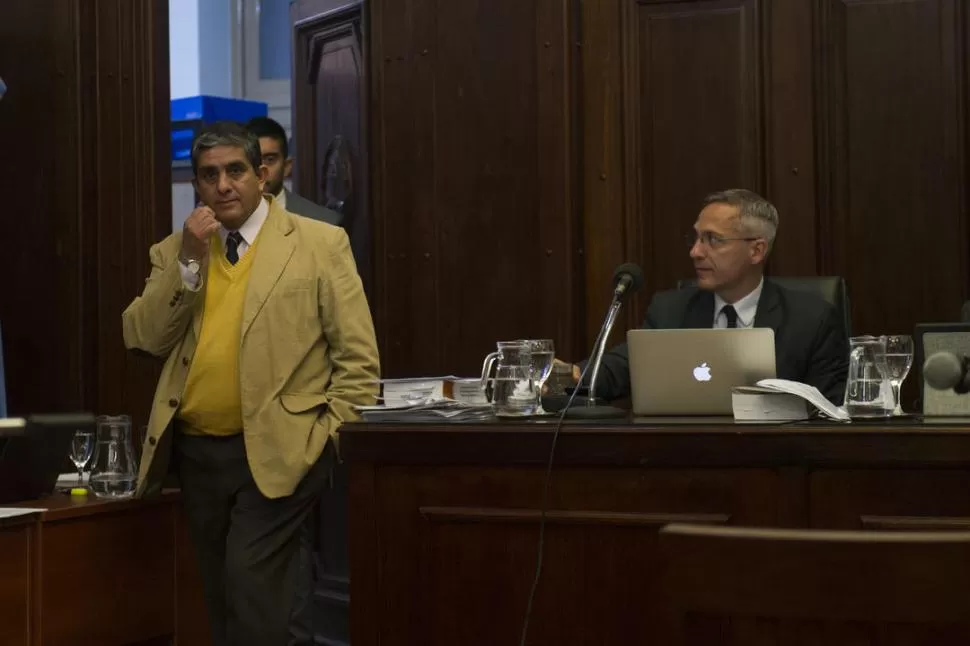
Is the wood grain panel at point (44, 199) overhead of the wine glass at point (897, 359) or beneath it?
overhead

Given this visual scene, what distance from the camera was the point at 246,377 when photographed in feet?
10.1

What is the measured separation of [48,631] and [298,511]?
1.97 feet

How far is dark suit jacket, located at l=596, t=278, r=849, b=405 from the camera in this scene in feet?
10.8

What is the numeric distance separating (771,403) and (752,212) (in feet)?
3.95

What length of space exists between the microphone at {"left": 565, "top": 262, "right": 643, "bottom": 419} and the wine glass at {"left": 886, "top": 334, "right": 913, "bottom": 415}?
0.49 meters

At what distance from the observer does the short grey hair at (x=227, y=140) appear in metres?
3.23

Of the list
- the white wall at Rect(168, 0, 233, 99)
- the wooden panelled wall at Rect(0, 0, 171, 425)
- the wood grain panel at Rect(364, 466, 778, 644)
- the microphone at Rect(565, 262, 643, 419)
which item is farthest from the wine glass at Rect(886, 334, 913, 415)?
the white wall at Rect(168, 0, 233, 99)

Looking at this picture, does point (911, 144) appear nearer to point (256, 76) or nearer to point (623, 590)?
point (623, 590)

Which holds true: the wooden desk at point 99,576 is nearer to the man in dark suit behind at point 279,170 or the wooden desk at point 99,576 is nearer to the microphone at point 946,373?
the man in dark suit behind at point 279,170

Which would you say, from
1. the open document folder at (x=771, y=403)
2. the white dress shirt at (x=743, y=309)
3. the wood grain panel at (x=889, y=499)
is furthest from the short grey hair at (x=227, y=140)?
the wood grain panel at (x=889, y=499)

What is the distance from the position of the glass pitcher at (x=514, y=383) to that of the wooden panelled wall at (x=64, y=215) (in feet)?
6.08

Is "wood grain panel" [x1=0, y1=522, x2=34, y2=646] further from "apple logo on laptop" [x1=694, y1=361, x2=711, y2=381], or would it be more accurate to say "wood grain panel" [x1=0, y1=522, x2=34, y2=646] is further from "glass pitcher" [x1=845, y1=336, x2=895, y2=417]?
"glass pitcher" [x1=845, y1=336, x2=895, y2=417]

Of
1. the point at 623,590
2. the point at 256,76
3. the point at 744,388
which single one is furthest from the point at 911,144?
the point at 256,76

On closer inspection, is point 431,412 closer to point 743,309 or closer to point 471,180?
point 743,309
